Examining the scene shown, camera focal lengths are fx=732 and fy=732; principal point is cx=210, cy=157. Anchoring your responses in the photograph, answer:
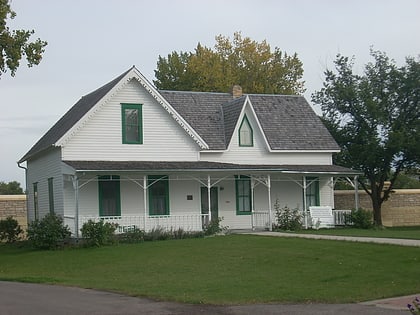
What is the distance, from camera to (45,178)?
110ft

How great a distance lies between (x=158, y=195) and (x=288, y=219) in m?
5.88

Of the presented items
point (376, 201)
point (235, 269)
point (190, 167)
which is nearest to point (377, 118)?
point (376, 201)

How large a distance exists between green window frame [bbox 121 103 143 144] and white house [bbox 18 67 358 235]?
43 mm

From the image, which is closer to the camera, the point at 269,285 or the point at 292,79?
the point at 269,285

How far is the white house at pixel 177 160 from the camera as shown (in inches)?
1193

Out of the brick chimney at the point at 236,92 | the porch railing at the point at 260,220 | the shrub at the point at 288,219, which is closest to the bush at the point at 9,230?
the porch railing at the point at 260,220

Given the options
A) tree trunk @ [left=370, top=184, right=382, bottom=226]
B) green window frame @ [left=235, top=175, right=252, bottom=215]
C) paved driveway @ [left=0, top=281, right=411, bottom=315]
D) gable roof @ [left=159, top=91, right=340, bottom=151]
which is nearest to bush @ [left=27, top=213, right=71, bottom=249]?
gable roof @ [left=159, top=91, right=340, bottom=151]

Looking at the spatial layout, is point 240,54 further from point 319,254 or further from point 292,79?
point 319,254

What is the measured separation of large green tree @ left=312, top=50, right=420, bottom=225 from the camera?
1534 inches

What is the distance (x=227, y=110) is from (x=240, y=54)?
24720mm

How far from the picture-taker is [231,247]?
2417 cm

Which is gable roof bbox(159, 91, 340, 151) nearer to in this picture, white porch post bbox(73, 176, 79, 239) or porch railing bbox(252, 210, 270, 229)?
porch railing bbox(252, 210, 270, 229)

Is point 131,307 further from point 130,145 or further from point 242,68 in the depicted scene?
point 242,68

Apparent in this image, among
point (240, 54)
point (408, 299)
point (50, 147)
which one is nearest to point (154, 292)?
point (408, 299)
